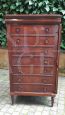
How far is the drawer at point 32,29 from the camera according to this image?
409 cm

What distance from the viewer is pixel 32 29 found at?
411 centimetres

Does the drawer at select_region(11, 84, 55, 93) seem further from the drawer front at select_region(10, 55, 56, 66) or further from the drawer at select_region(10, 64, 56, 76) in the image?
the drawer front at select_region(10, 55, 56, 66)

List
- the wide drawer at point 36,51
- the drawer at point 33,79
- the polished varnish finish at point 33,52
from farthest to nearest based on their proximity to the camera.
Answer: the drawer at point 33,79 → the wide drawer at point 36,51 → the polished varnish finish at point 33,52

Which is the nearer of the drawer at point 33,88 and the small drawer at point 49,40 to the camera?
the small drawer at point 49,40

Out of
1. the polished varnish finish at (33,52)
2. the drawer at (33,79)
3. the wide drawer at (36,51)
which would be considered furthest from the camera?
the drawer at (33,79)

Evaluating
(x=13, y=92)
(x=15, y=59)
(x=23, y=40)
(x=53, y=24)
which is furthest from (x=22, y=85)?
(x=53, y=24)

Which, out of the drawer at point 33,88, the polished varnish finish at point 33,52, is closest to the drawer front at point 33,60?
the polished varnish finish at point 33,52

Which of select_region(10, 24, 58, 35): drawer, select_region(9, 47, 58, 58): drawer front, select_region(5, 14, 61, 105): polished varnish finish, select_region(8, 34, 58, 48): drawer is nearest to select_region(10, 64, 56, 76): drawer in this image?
select_region(5, 14, 61, 105): polished varnish finish

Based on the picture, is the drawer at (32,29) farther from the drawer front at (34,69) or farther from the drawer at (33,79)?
the drawer at (33,79)

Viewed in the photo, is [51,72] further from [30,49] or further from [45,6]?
[45,6]

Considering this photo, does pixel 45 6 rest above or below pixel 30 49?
above

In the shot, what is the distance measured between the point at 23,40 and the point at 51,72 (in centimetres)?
69

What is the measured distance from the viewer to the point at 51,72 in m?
4.29

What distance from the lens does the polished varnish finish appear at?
4058 mm
